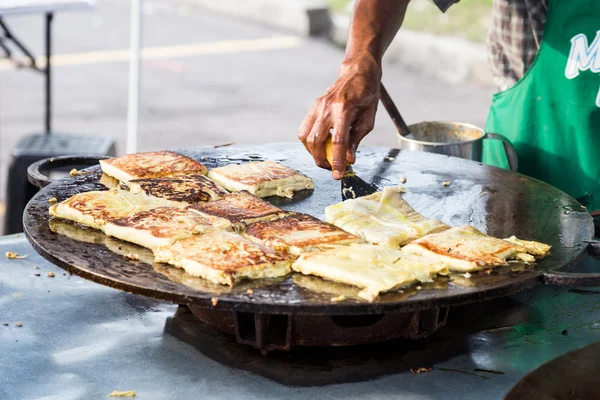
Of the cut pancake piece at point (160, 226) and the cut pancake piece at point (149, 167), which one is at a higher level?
the cut pancake piece at point (149, 167)

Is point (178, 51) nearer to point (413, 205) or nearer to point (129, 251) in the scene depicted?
point (413, 205)

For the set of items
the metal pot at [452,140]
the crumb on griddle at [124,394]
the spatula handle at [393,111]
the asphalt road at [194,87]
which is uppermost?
the spatula handle at [393,111]

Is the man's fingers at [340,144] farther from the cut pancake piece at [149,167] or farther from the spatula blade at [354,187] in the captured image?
the cut pancake piece at [149,167]

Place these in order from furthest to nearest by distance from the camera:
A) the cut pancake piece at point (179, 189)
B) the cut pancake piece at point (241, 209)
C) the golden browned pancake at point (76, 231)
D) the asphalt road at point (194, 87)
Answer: the asphalt road at point (194, 87) < the cut pancake piece at point (179, 189) < the cut pancake piece at point (241, 209) < the golden browned pancake at point (76, 231)

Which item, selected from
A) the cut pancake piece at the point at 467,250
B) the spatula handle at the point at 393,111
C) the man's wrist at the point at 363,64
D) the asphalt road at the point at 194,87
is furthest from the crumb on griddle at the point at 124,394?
the asphalt road at the point at 194,87

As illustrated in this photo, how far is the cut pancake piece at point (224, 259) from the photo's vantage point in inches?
94.5

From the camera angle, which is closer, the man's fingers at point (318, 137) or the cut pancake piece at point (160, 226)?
the cut pancake piece at point (160, 226)

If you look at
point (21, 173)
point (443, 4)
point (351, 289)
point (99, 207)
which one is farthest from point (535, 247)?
point (21, 173)

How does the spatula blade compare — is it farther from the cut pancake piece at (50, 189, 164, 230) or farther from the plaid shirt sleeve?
the plaid shirt sleeve

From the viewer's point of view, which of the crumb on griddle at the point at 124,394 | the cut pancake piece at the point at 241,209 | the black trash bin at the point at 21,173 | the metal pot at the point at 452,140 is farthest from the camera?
the black trash bin at the point at 21,173

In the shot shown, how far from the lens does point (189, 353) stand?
2.66 m

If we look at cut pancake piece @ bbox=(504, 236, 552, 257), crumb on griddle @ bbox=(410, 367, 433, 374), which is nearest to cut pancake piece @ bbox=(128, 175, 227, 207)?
crumb on griddle @ bbox=(410, 367, 433, 374)

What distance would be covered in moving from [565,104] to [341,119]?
4.41ft

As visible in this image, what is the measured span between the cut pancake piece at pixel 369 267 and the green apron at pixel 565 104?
152 cm
